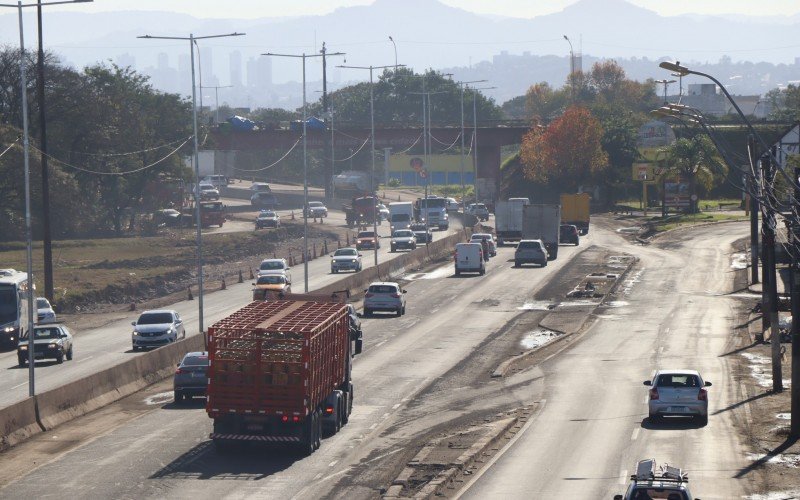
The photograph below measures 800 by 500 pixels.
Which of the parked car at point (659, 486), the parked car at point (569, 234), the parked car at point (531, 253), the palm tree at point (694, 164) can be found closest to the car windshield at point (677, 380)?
the parked car at point (659, 486)

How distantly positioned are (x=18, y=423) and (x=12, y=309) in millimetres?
23490

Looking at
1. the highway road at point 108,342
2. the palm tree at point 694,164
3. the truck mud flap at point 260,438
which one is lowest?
the highway road at point 108,342

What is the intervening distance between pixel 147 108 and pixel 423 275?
56969mm

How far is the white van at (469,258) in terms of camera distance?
82938 millimetres

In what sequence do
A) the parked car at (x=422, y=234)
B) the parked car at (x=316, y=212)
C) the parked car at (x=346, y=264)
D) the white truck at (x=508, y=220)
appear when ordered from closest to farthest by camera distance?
the parked car at (x=346, y=264), the white truck at (x=508, y=220), the parked car at (x=422, y=234), the parked car at (x=316, y=212)

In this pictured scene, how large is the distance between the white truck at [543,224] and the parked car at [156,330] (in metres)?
42.6

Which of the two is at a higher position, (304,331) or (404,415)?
(304,331)

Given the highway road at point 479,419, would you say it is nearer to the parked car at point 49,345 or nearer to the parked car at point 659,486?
the parked car at point 659,486

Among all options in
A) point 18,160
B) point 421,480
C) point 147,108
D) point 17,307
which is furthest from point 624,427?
point 147,108

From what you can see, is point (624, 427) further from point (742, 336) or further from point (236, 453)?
point (742, 336)

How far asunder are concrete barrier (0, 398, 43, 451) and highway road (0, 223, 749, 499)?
438 millimetres

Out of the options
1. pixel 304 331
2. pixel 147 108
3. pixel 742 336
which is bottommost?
pixel 742 336

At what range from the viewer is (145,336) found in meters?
53.4

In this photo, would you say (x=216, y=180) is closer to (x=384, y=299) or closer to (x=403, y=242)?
(x=403, y=242)
